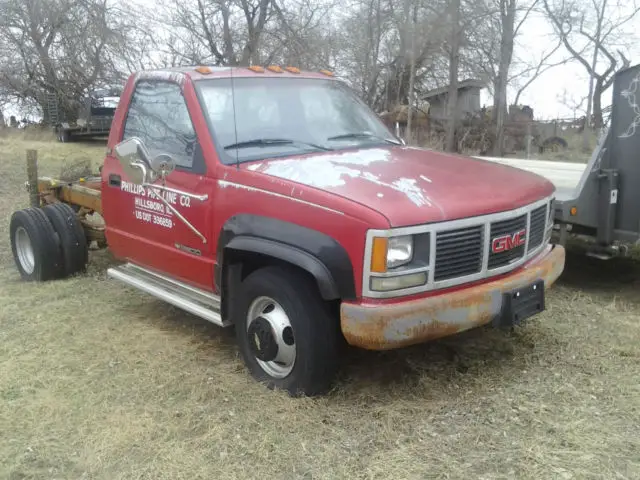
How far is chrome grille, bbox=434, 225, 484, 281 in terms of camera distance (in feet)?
11.5

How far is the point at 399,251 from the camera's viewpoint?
340 centimetres

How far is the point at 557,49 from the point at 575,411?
22889mm

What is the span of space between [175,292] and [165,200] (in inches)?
25.9

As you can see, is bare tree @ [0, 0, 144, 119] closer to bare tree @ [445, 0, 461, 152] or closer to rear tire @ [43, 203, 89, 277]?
bare tree @ [445, 0, 461, 152]

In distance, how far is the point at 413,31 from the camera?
12.2 meters

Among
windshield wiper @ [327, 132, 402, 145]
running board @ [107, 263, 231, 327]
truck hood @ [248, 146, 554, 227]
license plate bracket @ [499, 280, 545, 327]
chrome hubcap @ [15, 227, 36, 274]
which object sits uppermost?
windshield wiper @ [327, 132, 402, 145]

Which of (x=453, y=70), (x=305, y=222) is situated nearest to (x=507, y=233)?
(x=305, y=222)

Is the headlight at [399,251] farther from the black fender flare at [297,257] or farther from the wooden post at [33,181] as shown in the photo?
the wooden post at [33,181]

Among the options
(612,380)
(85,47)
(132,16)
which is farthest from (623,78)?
(85,47)

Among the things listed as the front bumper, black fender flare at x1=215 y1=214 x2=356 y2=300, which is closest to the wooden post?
black fender flare at x1=215 y1=214 x2=356 y2=300

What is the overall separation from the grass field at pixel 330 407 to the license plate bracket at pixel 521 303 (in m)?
0.45

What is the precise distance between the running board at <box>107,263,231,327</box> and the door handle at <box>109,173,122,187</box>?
0.64 metres

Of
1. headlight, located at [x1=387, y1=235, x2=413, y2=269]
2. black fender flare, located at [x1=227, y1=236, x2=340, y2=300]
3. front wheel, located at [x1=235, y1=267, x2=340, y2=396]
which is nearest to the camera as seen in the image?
headlight, located at [x1=387, y1=235, x2=413, y2=269]

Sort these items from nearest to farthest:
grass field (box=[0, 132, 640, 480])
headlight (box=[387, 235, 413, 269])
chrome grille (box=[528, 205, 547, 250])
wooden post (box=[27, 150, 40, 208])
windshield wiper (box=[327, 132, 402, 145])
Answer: grass field (box=[0, 132, 640, 480])
headlight (box=[387, 235, 413, 269])
chrome grille (box=[528, 205, 547, 250])
windshield wiper (box=[327, 132, 402, 145])
wooden post (box=[27, 150, 40, 208])
